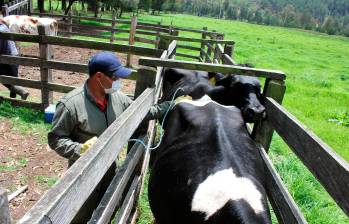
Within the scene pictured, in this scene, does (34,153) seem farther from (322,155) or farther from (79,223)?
(322,155)

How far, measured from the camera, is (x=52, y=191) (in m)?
1.22

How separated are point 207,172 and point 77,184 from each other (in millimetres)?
1244

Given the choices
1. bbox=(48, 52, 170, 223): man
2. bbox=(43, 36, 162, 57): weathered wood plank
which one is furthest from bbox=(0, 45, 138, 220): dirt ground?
bbox=(43, 36, 162, 57): weathered wood plank

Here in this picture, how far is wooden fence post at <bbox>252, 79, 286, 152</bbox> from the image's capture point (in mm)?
3475

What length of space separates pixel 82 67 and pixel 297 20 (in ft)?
575

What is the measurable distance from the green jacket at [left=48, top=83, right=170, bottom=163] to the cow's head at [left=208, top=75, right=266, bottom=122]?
4.74 feet

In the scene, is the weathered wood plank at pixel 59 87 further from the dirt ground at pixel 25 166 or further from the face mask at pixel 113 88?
the face mask at pixel 113 88

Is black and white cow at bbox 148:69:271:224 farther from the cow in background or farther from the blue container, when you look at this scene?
the blue container

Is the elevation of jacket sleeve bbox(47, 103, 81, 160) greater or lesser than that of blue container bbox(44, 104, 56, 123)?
greater

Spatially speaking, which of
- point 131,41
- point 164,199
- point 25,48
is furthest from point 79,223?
point 25,48

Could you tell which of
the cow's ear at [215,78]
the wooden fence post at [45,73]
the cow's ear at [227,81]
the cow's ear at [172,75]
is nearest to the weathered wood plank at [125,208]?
the cow's ear at [227,81]

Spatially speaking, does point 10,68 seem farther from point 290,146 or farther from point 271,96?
point 290,146

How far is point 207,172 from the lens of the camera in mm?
2451

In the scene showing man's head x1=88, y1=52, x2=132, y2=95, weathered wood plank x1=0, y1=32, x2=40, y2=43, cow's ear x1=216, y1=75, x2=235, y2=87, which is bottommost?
weathered wood plank x1=0, y1=32, x2=40, y2=43
